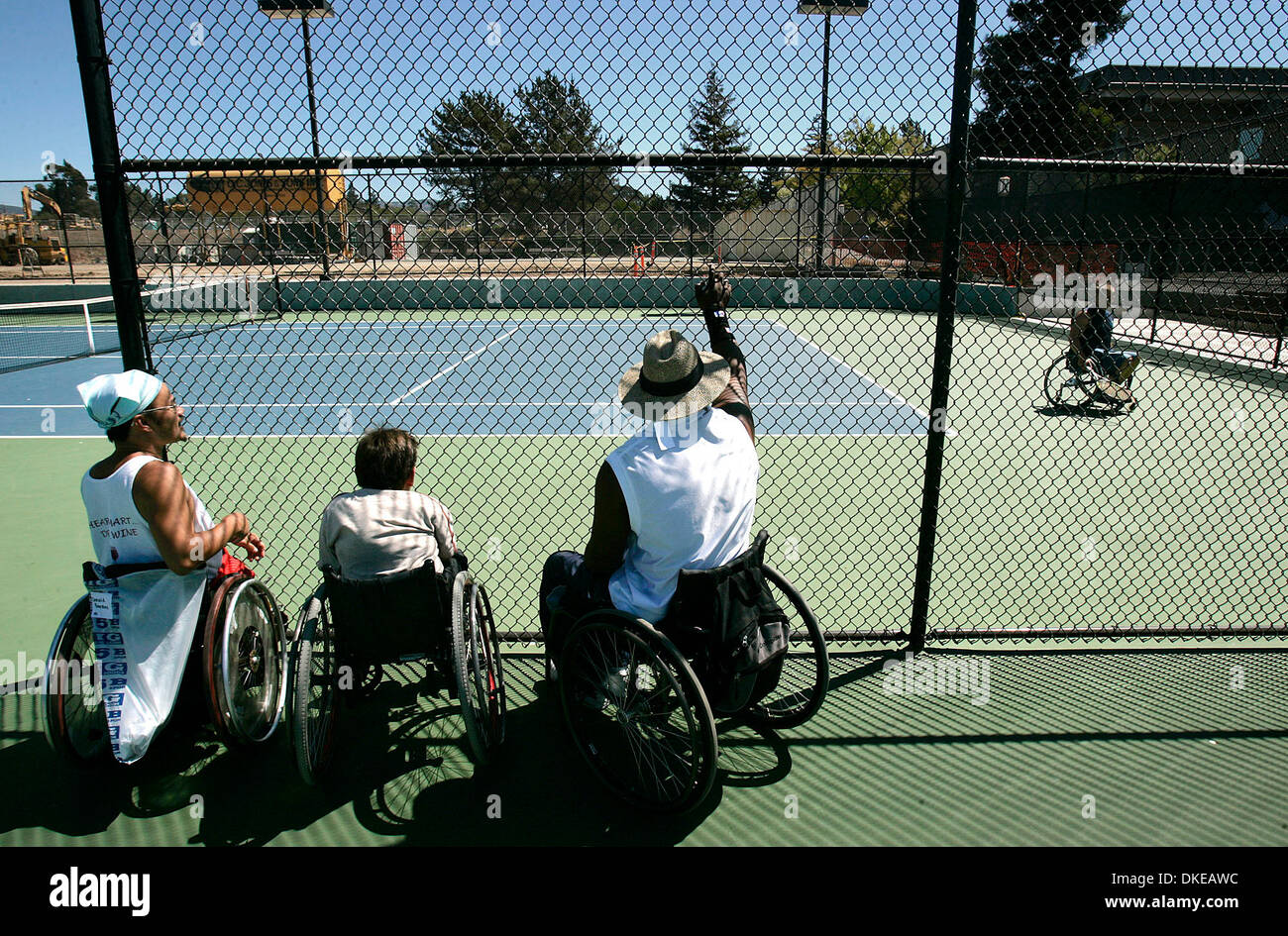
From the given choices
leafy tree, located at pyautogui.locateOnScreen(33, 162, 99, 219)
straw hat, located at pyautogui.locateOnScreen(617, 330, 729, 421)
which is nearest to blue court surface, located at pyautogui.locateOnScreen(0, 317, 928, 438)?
straw hat, located at pyautogui.locateOnScreen(617, 330, 729, 421)

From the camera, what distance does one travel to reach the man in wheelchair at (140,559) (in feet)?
8.27

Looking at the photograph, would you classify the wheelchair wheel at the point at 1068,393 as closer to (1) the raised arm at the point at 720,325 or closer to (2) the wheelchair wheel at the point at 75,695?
(1) the raised arm at the point at 720,325

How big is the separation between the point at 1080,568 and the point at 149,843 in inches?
184

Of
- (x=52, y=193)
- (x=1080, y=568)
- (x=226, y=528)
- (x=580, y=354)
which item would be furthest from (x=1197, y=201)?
(x=52, y=193)

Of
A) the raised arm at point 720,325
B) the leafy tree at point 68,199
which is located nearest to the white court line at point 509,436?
the raised arm at point 720,325

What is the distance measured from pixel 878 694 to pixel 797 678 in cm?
34

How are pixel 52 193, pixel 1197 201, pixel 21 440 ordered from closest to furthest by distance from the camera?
pixel 21 440, pixel 1197 201, pixel 52 193

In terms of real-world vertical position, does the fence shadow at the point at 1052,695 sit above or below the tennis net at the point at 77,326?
below

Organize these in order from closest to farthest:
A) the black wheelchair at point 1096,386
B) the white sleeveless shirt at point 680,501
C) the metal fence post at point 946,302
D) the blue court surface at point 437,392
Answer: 1. the white sleeveless shirt at point 680,501
2. the metal fence post at point 946,302
3. the blue court surface at point 437,392
4. the black wheelchair at point 1096,386

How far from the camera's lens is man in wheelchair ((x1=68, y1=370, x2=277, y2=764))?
252 centimetres

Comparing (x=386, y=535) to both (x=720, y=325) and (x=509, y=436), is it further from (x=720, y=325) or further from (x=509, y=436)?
(x=509, y=436)

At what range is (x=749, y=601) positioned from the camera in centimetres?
256

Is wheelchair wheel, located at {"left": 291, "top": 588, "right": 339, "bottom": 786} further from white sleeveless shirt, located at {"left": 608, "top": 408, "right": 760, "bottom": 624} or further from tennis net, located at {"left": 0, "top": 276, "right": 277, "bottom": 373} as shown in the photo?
tennis net, located at {"left": 0, "top": 276, "right": 277, "bottom": 373}
